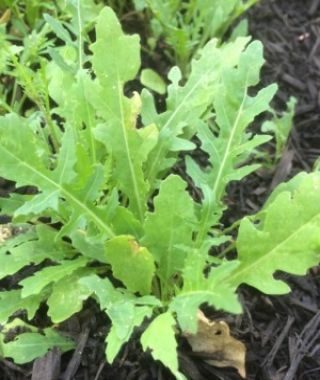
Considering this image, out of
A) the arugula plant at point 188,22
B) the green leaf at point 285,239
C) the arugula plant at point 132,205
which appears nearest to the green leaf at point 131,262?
the arugula plant at point 132,205

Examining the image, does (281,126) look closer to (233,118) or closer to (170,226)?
(233,118)

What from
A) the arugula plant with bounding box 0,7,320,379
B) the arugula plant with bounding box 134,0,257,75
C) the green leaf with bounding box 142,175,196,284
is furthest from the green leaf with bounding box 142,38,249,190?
the arugula plant with bounding box 134,0,257,75

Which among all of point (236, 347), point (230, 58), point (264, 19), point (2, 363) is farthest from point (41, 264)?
point (264, 19)

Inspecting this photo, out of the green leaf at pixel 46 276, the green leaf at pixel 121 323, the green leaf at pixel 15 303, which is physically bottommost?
the green leaf at pixel 15 303

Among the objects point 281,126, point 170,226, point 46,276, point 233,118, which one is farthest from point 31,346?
point 281,126

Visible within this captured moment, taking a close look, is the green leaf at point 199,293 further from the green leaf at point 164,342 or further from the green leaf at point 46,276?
the green leaf at point 46,276
